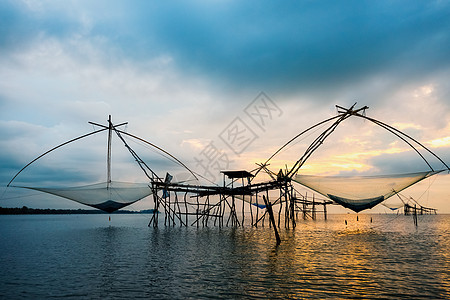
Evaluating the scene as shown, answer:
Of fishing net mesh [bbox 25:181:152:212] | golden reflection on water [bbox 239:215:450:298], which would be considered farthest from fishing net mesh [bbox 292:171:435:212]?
fishing net mesh [bbox 25:181:152:212]

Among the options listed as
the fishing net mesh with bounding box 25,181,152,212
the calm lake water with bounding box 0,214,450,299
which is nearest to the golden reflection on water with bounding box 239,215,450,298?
the calm lake water with bounding box 0,214,450,299

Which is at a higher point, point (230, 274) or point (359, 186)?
point (359, 186)

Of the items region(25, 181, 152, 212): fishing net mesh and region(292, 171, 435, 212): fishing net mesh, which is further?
region(25, 181, 152, 212): fishing net mesh

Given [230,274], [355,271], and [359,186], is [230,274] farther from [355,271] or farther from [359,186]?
[359,186]

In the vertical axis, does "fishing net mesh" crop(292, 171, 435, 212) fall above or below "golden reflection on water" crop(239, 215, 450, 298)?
above

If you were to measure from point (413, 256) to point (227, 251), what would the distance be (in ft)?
24.8

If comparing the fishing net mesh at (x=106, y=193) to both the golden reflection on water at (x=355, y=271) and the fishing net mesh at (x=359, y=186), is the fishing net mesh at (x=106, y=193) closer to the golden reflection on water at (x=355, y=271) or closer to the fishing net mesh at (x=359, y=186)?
the fishing net mesh at (x=359, y=186)

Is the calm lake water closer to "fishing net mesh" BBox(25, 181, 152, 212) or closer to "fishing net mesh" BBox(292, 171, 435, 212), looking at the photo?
"fishing net mesh" BBox(292, 171, 435, 212)

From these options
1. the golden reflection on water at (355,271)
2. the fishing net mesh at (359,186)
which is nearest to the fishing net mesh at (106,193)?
the fishing net mesh at (359,186)

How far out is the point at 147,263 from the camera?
10977mm

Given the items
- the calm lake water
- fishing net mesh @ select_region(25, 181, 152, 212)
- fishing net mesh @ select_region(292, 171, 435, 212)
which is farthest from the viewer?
fishing net mesh @ select_region(25, 181, 152, 212)

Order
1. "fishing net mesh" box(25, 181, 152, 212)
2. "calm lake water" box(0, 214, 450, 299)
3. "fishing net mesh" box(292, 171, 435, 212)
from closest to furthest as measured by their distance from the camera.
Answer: "calm lake water" box(0, 214, 450, 299) < "fishing net mesh" box(292, 171, 435, 212) < "fishing net mesh" box(25, 181, 152, 212)

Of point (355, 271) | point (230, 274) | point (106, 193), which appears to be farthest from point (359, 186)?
point (106, 193)

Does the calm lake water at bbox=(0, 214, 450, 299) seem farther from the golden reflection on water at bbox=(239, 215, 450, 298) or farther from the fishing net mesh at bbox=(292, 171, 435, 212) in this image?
the fishing net mesh at bbox=(292, 171, 435, 212)
